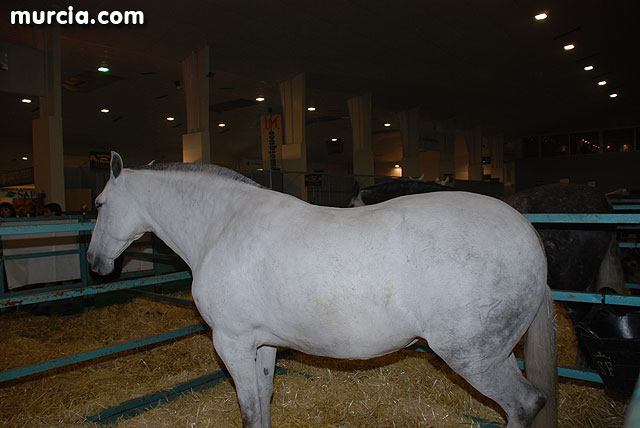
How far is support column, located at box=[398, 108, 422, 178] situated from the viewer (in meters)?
18.6

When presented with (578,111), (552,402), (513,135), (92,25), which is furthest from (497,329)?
(513,135)

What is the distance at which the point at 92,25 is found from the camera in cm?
883

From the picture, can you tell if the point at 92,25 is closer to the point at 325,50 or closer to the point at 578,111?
the point at 325,50

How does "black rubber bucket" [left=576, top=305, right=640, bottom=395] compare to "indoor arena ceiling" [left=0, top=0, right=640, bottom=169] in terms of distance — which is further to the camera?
"indoor arena ceiling" [left=0, top=0, right=640, bottom=169]

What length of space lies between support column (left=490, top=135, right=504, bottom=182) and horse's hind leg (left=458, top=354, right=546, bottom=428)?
91.2ft

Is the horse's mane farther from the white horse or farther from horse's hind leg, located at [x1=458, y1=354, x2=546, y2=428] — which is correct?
horse's hind leg, located at [x1=458, y1=354, x2=546, y2=428]

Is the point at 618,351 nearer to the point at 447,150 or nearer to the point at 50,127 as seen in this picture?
the point at 50,127

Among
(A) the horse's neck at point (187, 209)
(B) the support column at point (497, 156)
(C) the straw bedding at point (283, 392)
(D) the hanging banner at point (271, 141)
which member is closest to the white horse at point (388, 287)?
(A) the horse's neck at point (187, 209)

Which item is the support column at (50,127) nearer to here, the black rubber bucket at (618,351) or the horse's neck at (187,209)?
the horse's neck at (187,209)

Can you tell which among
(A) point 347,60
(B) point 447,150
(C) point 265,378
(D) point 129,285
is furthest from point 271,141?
(C) point 265,378

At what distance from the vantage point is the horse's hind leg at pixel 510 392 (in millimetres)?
1911

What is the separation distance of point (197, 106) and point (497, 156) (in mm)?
22859

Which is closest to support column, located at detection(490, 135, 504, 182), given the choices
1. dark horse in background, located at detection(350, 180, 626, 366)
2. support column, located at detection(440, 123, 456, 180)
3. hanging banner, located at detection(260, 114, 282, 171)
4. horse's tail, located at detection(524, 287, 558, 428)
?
support column, located at detection(440, 123, 456, 180)

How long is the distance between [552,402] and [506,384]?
40cm
